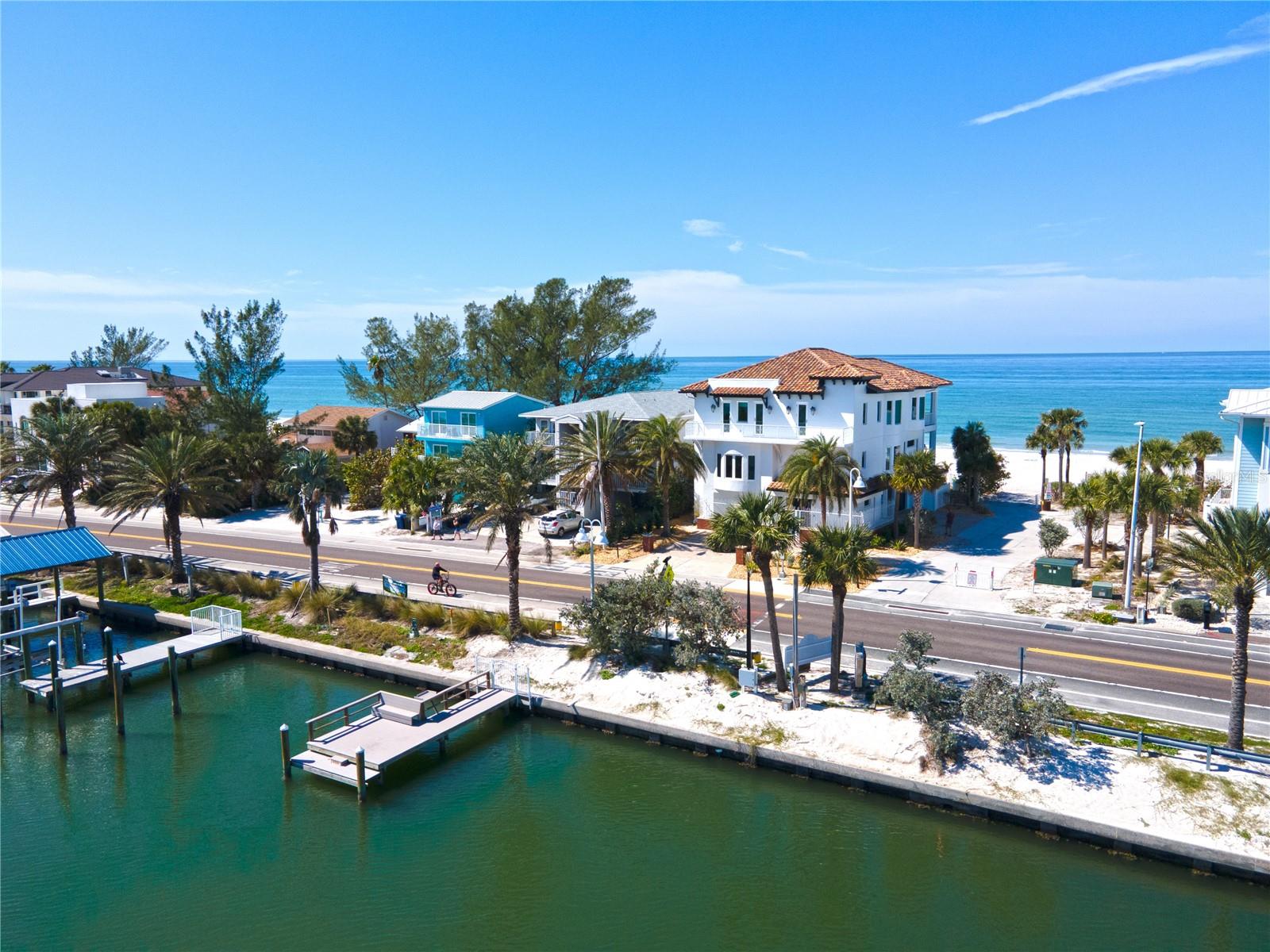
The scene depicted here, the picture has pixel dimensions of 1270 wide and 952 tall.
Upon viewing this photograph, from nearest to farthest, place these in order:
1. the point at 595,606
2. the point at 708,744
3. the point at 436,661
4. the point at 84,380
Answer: the point at 708,744
the point at 595,606
the point at 436,661
the point at 84,380

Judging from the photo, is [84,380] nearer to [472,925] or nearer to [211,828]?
[211,828]

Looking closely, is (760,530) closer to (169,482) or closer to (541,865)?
(541,865)

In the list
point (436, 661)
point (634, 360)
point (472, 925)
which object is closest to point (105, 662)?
point (436, 661)

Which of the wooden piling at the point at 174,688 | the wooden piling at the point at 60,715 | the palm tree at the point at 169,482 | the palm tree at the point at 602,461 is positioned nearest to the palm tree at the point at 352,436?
the palm tree at the point at 169,482

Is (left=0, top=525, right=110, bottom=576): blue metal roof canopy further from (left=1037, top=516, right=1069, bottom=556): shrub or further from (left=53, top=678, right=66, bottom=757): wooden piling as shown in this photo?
(left=1037, top=516, right=1069, bottom=556): shrub

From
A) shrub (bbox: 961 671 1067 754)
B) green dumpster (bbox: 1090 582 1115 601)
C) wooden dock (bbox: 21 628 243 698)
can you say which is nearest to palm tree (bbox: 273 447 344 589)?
wooden dock (bbox: 21 628 243 698)

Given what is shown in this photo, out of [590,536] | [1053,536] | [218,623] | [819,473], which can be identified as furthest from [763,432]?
[218,623]
